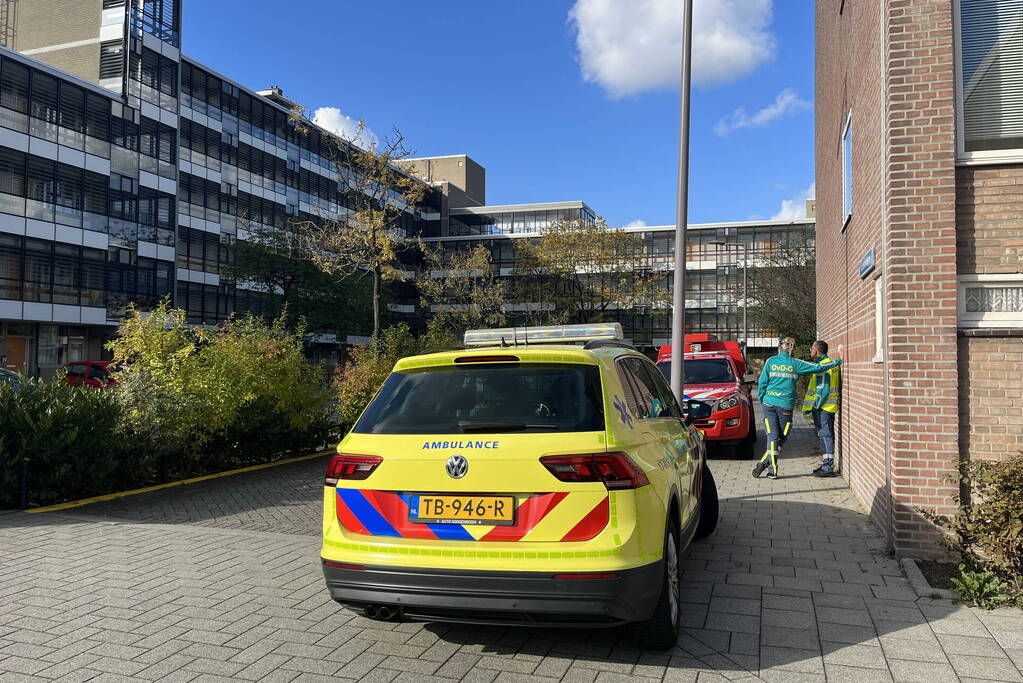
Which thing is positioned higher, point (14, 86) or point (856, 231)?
point (14, 86)

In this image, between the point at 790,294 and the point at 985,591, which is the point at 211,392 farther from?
the point at 790,294

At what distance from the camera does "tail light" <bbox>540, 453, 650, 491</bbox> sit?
12.3 feet

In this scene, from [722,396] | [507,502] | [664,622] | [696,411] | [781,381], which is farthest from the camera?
[722,396]

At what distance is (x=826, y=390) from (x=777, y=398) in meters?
0.71

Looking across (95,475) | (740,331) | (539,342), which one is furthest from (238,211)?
(539,342)

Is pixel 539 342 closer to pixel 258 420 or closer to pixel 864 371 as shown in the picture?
pixel 864 371

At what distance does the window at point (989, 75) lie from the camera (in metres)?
6.12

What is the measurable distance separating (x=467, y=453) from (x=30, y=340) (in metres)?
39.9

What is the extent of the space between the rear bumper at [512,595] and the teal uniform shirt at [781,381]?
7624 millimetres

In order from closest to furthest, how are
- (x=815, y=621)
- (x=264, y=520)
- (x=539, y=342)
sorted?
(x=815, y=621) → (x=539, y=342) → (x=264, y=520)

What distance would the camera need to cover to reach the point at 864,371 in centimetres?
818

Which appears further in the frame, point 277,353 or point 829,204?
point 829,204

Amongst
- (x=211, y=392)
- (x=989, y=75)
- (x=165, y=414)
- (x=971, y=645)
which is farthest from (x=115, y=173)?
(x=971, y=645)

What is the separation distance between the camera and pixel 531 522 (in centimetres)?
379
